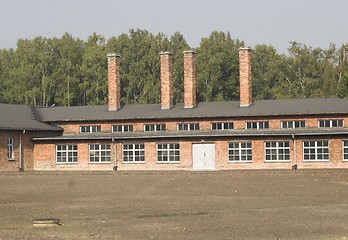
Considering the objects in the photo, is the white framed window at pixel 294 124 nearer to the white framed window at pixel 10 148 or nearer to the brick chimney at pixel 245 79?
the brick chimney at pixel 245 79

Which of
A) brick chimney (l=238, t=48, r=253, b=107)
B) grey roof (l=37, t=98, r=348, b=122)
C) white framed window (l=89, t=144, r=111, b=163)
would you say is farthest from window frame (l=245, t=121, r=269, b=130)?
white framed window (l=89, t=144, r=111, b=163)

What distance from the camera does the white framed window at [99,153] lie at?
51.7 metres

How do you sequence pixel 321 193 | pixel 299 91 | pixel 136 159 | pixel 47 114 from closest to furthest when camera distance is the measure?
pixel 321 193 → pixel 136 159 → pixel 47 114 → pixel 299 91

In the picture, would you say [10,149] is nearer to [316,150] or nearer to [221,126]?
[221,126]

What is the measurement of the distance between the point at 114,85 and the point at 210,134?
12.0 metres

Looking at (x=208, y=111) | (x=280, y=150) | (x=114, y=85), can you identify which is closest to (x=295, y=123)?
(x=280, y=150)

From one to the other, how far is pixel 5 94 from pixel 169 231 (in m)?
78.1

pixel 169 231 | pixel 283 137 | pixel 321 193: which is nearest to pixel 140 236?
pixel 169 231

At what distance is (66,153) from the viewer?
173ft

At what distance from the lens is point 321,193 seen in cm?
2578

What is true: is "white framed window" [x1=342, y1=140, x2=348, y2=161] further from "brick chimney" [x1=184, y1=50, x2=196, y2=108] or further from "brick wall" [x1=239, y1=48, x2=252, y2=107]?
"brick chimney" [x1=184, y1=50, x2=196, y2=108]

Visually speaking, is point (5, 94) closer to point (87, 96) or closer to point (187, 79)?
point (87, 96)

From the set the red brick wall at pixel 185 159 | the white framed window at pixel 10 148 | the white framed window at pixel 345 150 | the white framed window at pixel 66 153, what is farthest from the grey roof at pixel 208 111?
the white framed window at pixel 10 148

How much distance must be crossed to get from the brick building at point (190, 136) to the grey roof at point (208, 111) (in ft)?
0.24
